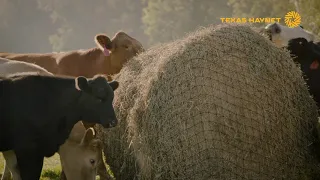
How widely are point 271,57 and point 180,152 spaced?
169 centimetres

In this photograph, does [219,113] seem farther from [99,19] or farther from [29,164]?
[99,19]

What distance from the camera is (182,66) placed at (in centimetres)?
696

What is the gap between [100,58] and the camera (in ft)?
38.1

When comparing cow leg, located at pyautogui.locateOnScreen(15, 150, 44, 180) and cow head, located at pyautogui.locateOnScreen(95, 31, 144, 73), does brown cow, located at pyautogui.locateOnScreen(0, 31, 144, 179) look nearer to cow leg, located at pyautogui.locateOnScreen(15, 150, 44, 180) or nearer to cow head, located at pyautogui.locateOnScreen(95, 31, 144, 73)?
cow head, located at pyautogui.locateOnScreen(95, 31, 144, 73)

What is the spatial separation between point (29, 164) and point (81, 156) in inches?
28.4

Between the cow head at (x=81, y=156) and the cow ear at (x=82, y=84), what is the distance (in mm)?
671

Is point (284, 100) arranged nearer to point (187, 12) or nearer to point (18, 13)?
point (187, 12)

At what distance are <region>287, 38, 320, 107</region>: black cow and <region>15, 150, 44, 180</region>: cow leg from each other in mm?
4262

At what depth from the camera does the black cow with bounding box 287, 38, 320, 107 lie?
30.1ft

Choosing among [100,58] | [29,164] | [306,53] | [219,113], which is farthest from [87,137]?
[100,58]

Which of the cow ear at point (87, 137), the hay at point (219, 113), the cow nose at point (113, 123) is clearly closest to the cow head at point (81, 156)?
the cow ear at point (87, 137)

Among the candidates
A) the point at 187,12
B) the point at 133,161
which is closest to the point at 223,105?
the point at 133,161

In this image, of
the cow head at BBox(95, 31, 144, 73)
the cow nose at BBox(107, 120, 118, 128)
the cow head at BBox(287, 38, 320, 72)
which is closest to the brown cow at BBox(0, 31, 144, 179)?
the cow head at BBox(95, 31, 144, 73)

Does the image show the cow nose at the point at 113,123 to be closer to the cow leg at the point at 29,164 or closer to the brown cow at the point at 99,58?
the cow leg at the point at 29,164
